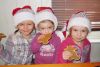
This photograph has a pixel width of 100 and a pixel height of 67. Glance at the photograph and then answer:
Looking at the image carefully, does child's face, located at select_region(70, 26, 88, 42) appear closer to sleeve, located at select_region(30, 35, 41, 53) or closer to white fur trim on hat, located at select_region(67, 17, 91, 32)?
white fur trim on hat, located at select_region(67, 17, 91, 32)

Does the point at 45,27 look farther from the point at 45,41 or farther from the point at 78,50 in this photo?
the point at 78,50

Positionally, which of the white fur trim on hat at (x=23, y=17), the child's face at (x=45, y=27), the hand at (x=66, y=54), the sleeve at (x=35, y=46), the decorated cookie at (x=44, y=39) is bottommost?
the hand at (x=66, y=54)

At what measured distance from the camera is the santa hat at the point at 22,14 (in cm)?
165

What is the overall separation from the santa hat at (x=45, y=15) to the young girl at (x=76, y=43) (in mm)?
94

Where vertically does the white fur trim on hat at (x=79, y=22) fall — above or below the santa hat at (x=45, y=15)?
below

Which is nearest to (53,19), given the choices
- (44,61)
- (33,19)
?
(33,19)

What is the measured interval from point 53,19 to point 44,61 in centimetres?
24

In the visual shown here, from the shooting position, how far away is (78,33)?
163cm

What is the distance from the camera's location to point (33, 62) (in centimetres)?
168

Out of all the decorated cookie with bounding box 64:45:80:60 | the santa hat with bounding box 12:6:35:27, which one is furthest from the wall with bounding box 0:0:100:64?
the decorated cookie with bounding box 64:45:80:60

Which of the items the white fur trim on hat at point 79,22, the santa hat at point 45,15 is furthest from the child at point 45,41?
the white fur trim on hat at point 79,22

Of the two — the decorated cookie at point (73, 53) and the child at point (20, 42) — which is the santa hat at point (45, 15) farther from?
the decorated cookie at point (73, 53)

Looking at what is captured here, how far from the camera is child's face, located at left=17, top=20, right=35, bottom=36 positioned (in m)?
1.65

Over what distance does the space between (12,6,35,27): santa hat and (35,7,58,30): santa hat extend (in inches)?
1.3
